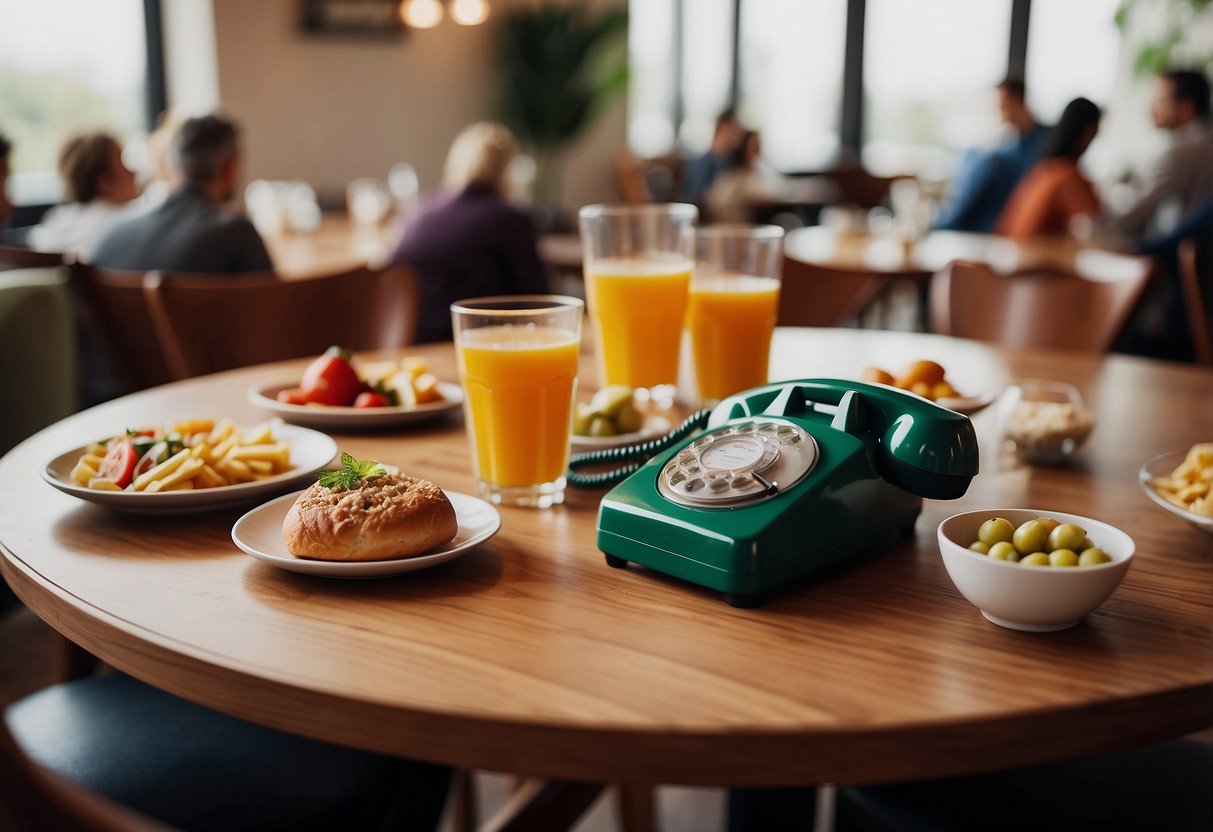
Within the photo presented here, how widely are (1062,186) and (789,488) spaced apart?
171 inches

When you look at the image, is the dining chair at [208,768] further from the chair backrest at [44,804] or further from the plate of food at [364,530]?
the chair backrest at [44,804]

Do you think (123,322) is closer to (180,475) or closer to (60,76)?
(180,475)

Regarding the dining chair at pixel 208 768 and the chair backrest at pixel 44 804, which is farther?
the dining chair at pixel 208 768

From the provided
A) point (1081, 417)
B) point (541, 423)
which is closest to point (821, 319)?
point (1081, 417)

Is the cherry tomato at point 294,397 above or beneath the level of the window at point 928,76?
beneath

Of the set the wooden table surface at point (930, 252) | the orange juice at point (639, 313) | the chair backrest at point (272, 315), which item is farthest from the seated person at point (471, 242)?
the orange juice at point (639, 313)

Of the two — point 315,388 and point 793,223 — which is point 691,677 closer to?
point 315,388

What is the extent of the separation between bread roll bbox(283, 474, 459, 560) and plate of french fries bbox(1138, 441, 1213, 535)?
64 centimetres

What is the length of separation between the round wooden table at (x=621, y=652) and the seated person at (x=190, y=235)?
194 cm

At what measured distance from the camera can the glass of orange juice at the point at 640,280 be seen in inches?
57.6

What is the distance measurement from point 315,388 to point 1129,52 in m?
9.08

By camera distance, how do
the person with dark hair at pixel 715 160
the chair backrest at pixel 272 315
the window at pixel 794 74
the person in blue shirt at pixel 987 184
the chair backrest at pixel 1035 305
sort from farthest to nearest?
the window at pixel 794 74
the person with dark hair at pixel 715 160
the person in blue shirt at pixel 987 184
the chair backrest at pixel 1035 305
the chair backrest at pixel 272 315

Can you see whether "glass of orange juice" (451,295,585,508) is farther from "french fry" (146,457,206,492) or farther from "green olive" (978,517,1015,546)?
"green olive" (978,517,1015,546)

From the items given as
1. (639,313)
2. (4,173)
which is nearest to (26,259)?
(4,173)
